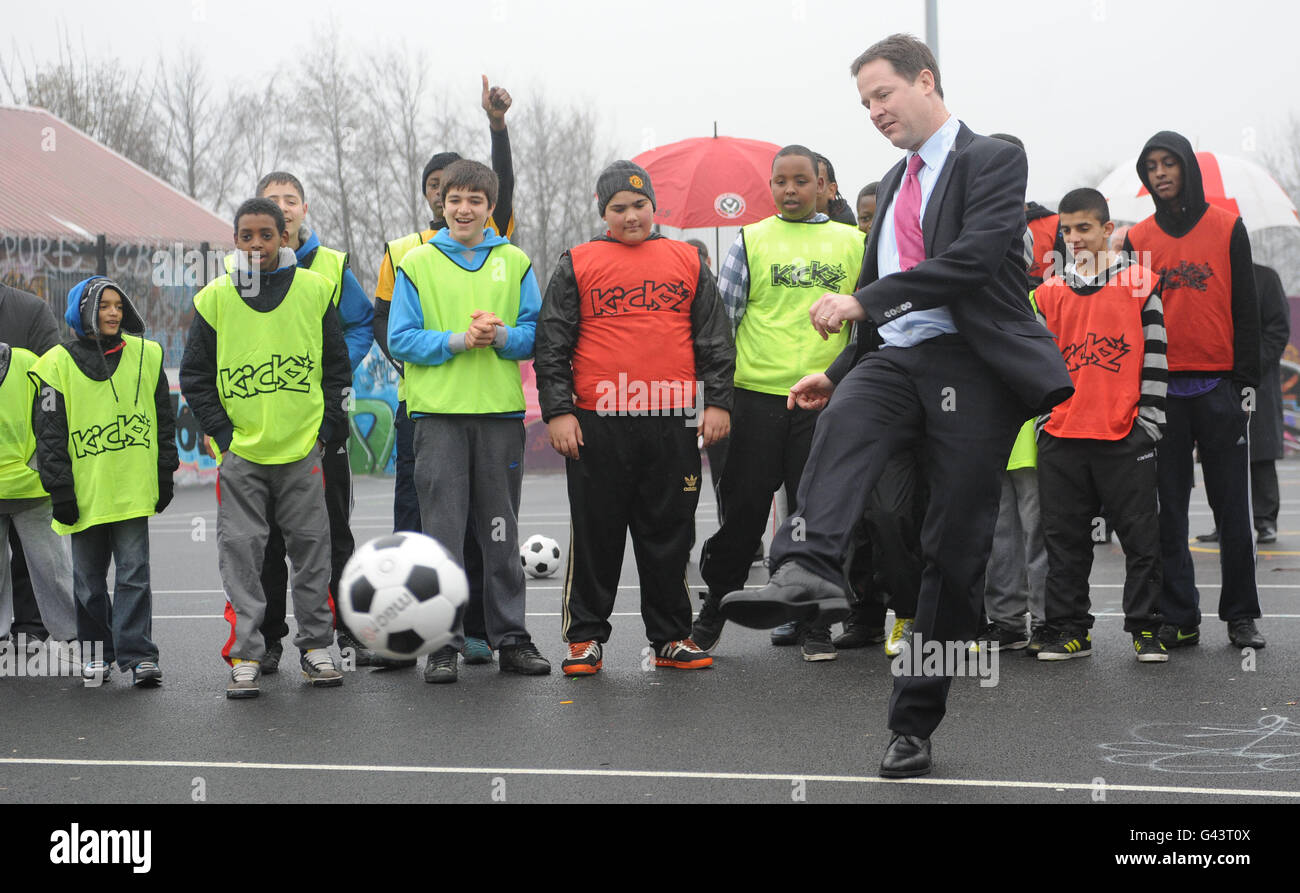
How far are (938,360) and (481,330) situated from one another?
2429mm

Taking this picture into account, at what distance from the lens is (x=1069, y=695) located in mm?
6055

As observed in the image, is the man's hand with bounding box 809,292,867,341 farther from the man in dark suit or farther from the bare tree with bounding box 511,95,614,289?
the bare tree with bounding box 511,95,614,289

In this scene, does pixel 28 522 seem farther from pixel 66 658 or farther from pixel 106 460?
pixel 106 460

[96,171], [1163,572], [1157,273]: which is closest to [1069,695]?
[1163,572]

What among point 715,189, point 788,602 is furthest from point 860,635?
point 715,189

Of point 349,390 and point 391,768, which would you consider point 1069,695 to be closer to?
point 391,768

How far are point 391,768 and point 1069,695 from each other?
9.23ft

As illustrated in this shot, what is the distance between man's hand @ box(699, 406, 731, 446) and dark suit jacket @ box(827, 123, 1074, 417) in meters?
2.11

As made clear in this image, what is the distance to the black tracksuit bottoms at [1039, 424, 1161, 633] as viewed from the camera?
6.78 metres

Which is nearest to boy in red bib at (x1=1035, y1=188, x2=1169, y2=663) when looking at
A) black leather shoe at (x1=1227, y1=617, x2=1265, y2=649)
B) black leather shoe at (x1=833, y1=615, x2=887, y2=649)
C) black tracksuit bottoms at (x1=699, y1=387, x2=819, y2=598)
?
black leather shoe at (x1=1227, y1=617, x2=1265, y2=649)

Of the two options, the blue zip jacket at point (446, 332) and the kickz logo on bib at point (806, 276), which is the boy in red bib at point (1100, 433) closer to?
the kickz logo on bib at point (806, 276)

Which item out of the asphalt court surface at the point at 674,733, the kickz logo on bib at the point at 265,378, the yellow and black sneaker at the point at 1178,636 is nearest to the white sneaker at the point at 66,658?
the asphalt court surface at the point at 674,733

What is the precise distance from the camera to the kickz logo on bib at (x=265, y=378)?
6691 mm

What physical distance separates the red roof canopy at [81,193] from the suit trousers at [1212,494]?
71.9 feet
